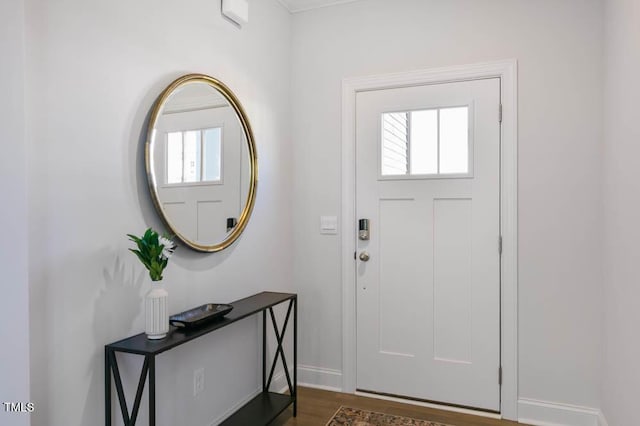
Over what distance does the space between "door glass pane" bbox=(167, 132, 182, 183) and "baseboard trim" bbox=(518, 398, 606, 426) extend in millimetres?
2357

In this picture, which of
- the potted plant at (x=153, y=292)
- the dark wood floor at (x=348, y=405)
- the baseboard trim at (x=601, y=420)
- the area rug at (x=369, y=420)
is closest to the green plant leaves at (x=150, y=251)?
the potted plant at (x=153, y=292)

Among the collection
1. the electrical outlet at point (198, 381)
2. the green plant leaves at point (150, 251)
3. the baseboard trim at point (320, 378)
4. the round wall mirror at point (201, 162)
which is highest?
the round wall mirror at point (201, 162)

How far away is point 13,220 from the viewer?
1271 mm

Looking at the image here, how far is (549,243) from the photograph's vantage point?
2.55 m

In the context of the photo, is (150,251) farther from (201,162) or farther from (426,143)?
(426,143)

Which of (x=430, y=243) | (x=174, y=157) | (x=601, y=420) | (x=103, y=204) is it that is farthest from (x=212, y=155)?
(x=601, y=420)

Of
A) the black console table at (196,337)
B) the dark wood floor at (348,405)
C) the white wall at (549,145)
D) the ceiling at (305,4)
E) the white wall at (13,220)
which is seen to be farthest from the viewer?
the ceiling at (305,4)

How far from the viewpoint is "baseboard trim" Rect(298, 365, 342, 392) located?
3043 millimetres

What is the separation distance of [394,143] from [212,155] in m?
A: 1.25

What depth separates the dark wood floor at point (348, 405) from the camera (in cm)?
258

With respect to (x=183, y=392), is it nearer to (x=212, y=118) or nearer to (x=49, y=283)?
(x=49, y=283)

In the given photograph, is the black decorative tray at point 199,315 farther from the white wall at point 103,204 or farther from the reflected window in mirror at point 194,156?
the reflected window in mirror at point 194,156

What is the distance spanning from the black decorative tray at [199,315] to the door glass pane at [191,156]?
0.62 m

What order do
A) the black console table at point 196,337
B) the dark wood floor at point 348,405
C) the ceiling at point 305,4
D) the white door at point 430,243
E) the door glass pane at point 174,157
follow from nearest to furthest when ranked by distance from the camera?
1. the black console table at point 196,337
2. the door glass pane at point 174,157
3. the dark wood floor at point 348,405
4. the white door at point 430,243
5. the ceiling at point 305,4
